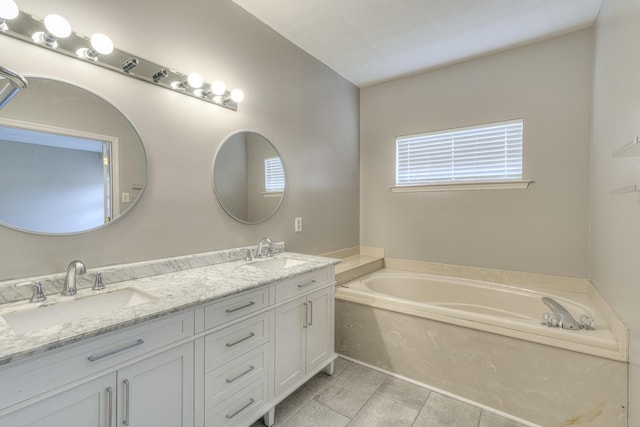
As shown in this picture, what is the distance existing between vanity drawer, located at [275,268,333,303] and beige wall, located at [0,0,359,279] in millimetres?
555

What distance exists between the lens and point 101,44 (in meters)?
1.29

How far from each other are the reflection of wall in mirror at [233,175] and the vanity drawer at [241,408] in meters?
1.06

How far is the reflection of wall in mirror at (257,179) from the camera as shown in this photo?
2.10m

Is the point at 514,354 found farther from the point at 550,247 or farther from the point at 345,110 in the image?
the point at 345,110

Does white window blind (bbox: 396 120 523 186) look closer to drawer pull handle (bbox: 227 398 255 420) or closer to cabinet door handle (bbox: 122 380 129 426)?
drawer pull handle (bbox: 227 398 255 420)

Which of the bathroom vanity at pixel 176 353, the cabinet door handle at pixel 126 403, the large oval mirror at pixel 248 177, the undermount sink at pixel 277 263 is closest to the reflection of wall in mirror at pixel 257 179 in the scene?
the large oval mirror at pixel 248 177

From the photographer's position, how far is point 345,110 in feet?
10.4

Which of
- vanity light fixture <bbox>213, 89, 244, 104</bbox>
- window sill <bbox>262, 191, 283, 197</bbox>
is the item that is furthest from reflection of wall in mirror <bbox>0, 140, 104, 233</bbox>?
window sill <bbox>262, 191, 283, 197</bbox>

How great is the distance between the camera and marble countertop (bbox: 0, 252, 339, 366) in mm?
791

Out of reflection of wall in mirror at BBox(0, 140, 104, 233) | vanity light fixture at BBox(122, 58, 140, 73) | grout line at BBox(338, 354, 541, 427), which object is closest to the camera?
reflection of wall in mirror at BBox(0, 140, 104, 233)

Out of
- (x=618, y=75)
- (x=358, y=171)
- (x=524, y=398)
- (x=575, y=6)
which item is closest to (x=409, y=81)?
(x=358, y=171)

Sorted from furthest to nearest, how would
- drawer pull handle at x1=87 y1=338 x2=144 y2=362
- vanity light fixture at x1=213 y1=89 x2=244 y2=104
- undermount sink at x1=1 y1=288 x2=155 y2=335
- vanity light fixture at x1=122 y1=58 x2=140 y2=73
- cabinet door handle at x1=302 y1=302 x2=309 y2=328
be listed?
vanity light fixture at x1=213 y1=89 x2=244 y2=104 < cabinet door handle at x1=302 y1=302 x2=309 y2=328 < vanity light fixture at x1=122 y1=58 x2=140 y2=73 < undermount sink at x1=1 y1=288 x2=155 y2=335 < drawer pull handle at x1=87 y1=338 x2=144 y2=362

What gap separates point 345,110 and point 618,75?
214 cm

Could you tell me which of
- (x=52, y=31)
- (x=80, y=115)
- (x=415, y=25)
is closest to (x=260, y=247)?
(x=80, y=115)
